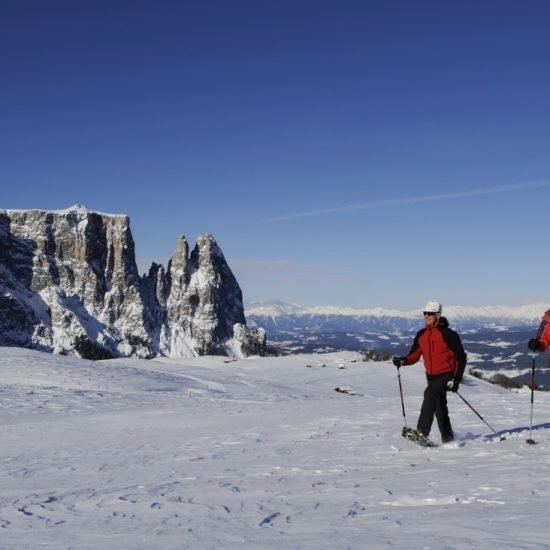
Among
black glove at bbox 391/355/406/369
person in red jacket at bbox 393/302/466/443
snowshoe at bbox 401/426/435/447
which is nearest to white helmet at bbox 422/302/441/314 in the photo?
person in red jacket at bbox 393/302/466/443

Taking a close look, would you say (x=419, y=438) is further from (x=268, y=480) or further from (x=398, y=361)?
(x=268, y=480)

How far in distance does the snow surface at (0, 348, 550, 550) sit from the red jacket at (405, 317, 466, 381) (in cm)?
Result: 137

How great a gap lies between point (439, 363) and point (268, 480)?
4079mm

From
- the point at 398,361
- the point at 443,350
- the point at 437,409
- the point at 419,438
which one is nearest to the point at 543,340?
the point at 443,350

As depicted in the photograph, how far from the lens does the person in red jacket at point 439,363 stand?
34.9 feet

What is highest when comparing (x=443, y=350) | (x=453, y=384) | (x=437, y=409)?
(x=443, y=350)

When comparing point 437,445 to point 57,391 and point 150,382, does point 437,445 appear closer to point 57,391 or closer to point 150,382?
point 57,391

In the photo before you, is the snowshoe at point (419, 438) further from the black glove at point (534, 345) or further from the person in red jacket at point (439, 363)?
the black glove at point (534, 345)

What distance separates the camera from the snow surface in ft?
17.5

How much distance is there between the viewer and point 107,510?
22.1 feet

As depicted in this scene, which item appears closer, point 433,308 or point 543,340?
point 543,340

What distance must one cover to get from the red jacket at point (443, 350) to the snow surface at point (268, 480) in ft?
4.48

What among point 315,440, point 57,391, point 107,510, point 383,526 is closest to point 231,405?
point 57,391

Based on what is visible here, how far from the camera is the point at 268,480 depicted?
8297mm
